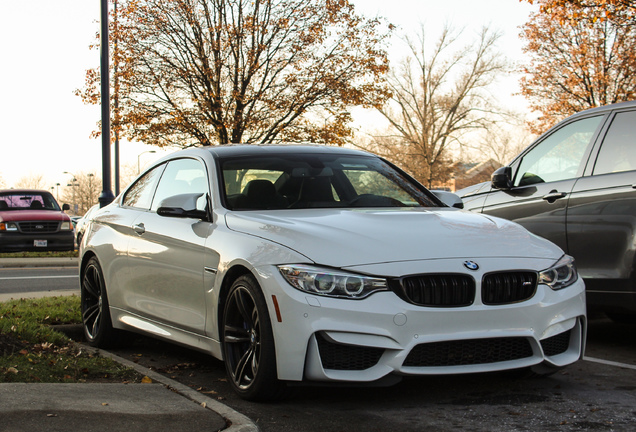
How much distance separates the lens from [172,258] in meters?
5.59

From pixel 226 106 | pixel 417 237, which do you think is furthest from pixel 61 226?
pixel 417 237

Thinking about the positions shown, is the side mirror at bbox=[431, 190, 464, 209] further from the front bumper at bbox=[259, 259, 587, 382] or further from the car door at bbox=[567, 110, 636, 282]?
the front bumper at bbox=[259, 259, 587, 382]

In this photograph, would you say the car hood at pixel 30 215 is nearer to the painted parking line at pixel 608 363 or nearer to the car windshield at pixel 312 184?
the car windshield at pixel 312 184

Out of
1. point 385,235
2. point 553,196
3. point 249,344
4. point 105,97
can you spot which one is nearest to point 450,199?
point 553,196

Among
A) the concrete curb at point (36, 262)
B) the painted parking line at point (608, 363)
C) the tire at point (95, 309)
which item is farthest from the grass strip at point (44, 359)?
the concrete curb at point (36, 262)

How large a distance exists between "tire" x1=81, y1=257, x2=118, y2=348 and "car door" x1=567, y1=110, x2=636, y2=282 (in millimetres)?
3783

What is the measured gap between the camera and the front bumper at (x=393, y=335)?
4.18 meters

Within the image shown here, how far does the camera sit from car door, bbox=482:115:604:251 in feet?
21.8

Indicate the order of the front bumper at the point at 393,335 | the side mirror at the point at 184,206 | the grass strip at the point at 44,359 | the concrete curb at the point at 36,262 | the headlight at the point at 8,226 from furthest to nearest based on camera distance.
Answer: the headlight at the point at 8,226 < the concrete curb at the point at 36,262 < the side mirror at the point at 184,206 < the grass strip at the point at 44,359 < the front bumper at the point at 393,335

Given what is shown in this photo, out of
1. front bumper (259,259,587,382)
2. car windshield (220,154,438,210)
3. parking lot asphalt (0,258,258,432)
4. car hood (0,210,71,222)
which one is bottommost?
car hood (0,210,71,222)

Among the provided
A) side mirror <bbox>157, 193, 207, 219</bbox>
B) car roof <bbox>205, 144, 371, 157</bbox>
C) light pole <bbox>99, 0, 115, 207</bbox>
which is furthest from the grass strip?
light pole <bbox>99, 0, 115, 207</bbox>

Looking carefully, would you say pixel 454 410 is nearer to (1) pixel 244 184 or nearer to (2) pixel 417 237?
(2) pixel 417 237

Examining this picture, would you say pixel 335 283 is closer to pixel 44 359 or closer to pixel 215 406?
pixel 215 406

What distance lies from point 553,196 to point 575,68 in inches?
1082
